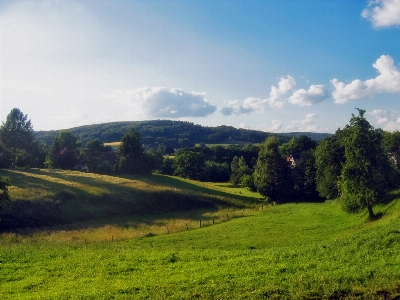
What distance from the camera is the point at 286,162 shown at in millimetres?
67812

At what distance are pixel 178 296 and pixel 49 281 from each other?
755 centimetres

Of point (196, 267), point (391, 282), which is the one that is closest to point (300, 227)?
point (196, 267)

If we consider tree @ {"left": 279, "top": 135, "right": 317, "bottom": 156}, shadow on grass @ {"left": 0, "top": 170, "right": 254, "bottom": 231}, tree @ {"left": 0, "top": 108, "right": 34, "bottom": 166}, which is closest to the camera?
shadow on grass @ {"left": 0, "top": 170, "right": 254, "bottom": 231}

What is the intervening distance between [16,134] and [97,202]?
44.9 meters

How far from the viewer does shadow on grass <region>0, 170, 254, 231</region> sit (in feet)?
132

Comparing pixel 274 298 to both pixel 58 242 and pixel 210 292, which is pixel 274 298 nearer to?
pixel 210 292

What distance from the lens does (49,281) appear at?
15438 mm

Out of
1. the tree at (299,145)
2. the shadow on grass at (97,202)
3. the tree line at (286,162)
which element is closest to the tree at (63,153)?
the tree line at (286,162)

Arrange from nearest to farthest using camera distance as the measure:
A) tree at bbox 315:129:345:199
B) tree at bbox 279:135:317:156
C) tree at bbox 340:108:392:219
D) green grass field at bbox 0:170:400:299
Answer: green grass field at bbox 0:170:400:299, tree at bbox 340:108:392:219, tree at bbox 315:129:345:199, tree at bbox 279:135:317:156

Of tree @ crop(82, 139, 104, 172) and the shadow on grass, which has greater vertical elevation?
tree @ crop(82, 139, 104, 172)

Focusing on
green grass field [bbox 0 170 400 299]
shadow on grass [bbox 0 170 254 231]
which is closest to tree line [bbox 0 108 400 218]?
green grass field [bbox 0 170 400 299]

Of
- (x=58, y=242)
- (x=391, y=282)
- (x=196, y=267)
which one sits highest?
(x=391, y=282)

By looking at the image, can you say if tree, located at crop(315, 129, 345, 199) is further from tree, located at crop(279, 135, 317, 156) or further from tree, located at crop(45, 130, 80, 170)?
tree, located at crop(45, 130, 80, 170)

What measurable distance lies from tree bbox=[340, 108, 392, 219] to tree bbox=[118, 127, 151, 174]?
182 ft
